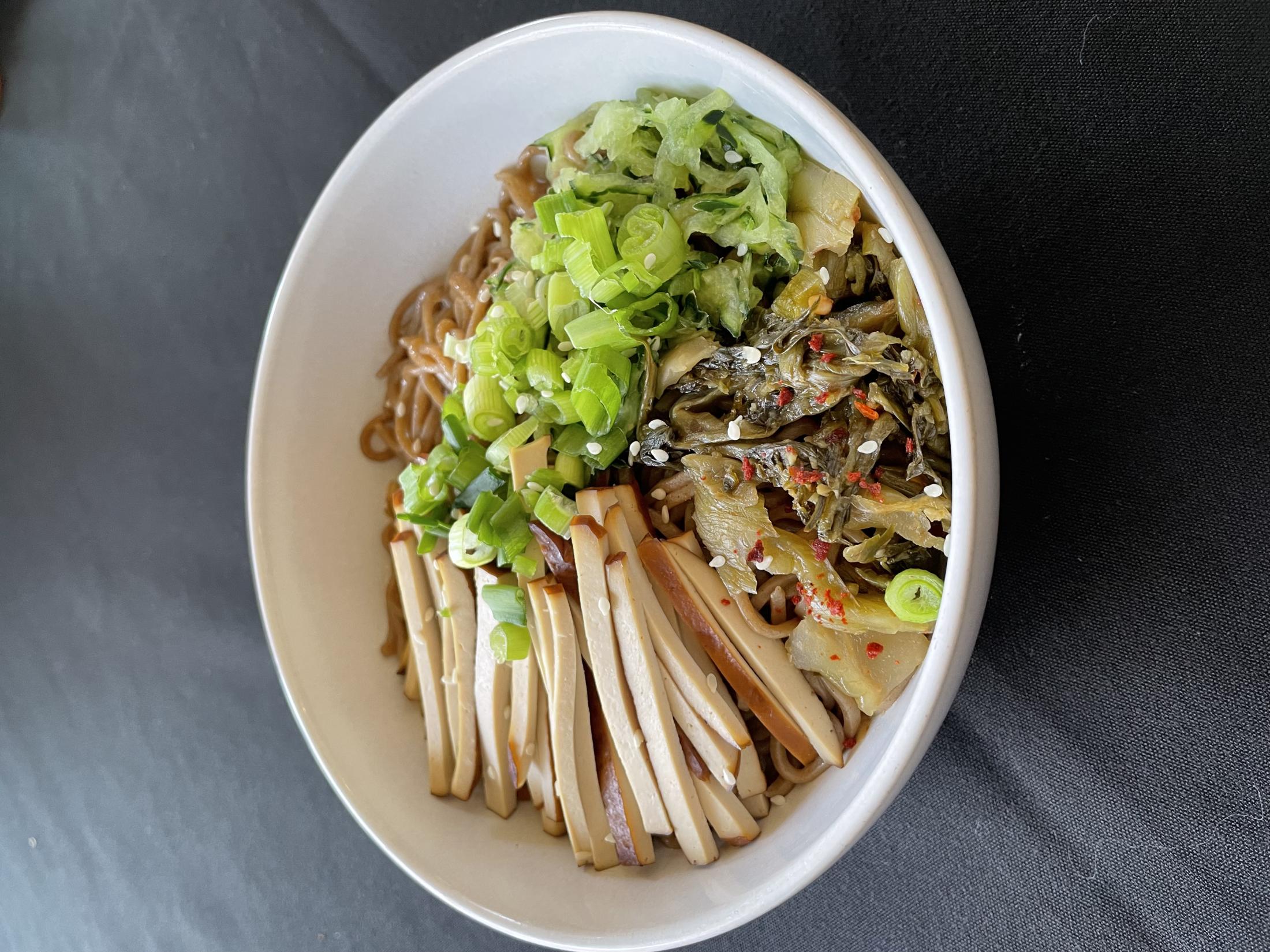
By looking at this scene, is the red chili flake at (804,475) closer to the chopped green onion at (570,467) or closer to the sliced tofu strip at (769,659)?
the sliced tofu strip at (769,659)

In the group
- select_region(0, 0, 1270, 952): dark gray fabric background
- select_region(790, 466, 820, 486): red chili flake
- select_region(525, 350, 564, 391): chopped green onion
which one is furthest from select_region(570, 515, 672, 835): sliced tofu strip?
select_region(0, 0, 1270, 952): dark gray fabric background

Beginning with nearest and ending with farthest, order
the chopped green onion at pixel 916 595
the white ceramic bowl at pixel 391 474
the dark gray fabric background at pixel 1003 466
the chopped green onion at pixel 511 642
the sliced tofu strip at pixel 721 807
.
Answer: the white ceramic bowl at pixel 391 474, the chopped green onion at pixel 916 595, the dark gray fabric background at pixel 1003 466, the sliced tofu strip at pixel 721 807, the chopped green onion at pixel 511 642

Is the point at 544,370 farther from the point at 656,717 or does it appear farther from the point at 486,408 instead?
the point at 656,717

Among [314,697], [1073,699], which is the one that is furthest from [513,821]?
[1073,699]

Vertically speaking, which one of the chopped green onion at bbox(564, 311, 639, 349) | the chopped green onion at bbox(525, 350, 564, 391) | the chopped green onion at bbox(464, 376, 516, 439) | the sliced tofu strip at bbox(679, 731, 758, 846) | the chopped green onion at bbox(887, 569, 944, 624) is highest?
the chopped green onion at bbox(564, 311, 639, 349)

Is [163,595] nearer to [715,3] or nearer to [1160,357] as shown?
[715,3]

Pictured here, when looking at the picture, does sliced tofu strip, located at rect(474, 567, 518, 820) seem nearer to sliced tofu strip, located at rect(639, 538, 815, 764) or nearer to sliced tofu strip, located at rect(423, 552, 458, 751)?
sliced tofu strip, located at rect(423, 552, 458, 751)

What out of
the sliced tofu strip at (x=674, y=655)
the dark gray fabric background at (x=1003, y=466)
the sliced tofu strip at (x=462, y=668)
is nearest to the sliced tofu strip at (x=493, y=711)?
the sliced tofu strip at (x=462, y=668)
